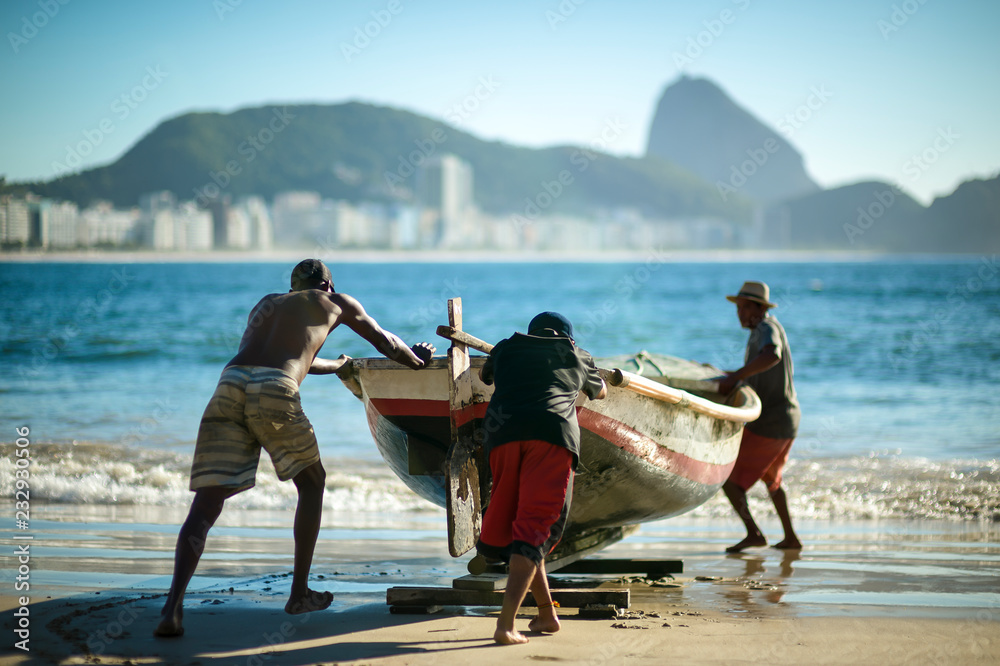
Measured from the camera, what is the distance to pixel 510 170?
418 feet

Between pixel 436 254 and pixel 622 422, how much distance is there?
121623 millimetres

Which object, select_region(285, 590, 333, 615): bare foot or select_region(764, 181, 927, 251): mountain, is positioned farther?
select_region(764, 181, 927, 251): mountain

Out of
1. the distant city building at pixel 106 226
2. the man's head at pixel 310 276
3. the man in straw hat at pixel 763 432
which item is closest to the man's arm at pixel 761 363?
the man in straw hat at pixel 763 432

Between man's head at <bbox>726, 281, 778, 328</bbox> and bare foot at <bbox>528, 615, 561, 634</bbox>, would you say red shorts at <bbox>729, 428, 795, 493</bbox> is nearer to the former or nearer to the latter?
man's head at <bbox>726, 281, 778, 328</bbox>

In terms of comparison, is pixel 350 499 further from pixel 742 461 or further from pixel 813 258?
pixel 813 258

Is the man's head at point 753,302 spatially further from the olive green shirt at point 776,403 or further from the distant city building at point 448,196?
the distant city building at point 448,196

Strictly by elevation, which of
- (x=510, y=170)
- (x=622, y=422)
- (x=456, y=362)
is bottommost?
(x=622, y=422)

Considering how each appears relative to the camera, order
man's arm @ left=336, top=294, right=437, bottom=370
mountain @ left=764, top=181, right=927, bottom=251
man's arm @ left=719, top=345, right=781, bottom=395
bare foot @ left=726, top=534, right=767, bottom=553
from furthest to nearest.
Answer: mountain @ left=764, top=181, right=927, bottom=251
bare foot @ left=726, top=534, right=767, bottom=553
man's arm @ left=719, top=345, right=781, bottom=395
man's arm @ left=336, top=294, right=437, bottom=370

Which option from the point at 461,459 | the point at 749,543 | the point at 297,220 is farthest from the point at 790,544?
the point at 297,220

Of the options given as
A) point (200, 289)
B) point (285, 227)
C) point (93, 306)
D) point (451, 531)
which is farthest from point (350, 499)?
point (285, 227)

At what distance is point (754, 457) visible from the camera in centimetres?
628

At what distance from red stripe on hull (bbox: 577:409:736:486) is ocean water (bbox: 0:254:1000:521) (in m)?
2.80

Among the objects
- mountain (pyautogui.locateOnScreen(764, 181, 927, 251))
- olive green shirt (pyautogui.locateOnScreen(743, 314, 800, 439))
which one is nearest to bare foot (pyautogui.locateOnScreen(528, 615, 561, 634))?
olive green shirt (pyautogui.locateOnScreen(743, 314, 800, 439))

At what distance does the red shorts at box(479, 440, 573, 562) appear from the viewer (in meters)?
3.67
